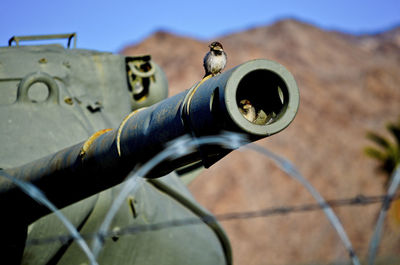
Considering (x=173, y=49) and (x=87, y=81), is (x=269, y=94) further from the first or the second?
(x=173, y=49)

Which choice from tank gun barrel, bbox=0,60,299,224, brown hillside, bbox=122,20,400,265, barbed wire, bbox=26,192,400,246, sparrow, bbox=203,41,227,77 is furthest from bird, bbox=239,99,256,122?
brown hillside, bbox=122,20,400,265

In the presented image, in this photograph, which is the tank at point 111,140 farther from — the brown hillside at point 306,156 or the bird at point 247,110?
the brown hillside at point 306,156

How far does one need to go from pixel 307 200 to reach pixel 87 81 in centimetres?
3340

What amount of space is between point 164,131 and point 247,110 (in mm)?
364

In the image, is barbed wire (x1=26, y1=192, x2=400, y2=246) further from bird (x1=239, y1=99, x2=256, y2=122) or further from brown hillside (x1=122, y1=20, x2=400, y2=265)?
brown hillside (x1=122, y1=20, x2=400, y2=265)

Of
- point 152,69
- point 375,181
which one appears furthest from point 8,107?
point 375,181

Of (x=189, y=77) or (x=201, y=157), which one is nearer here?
(x=201, y=157)

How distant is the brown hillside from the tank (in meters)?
28.0

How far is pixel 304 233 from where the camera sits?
36906mm

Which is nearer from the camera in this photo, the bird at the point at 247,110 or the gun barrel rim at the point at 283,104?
the gun barrel rim at the point at 283,104

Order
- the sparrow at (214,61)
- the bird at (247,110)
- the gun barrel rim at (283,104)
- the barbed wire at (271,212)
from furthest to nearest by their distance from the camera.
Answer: the sparrow at (214,61), the barbed wire at (271,212), the bird at (247,110), the gun barrel rim at (283,104)

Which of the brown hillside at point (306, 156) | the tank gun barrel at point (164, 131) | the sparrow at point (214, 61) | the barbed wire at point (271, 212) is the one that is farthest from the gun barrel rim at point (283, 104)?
the brown hillside at point (306, 156)

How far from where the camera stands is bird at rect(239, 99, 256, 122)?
258 cm

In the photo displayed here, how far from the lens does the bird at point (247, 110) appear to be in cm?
258
